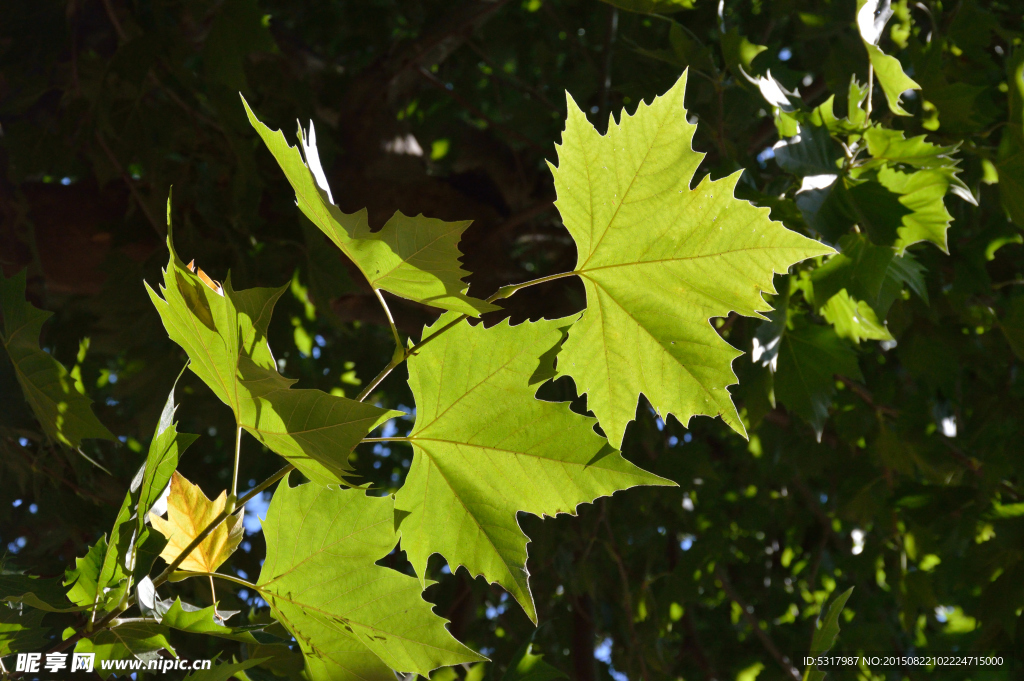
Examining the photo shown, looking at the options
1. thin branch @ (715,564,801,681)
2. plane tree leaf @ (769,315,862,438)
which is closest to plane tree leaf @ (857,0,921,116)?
plane tree leaf @ (769,315,862,438)

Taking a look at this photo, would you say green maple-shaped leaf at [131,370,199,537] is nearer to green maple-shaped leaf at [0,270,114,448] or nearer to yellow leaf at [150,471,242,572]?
yellow leaf at [150,471,242,572]

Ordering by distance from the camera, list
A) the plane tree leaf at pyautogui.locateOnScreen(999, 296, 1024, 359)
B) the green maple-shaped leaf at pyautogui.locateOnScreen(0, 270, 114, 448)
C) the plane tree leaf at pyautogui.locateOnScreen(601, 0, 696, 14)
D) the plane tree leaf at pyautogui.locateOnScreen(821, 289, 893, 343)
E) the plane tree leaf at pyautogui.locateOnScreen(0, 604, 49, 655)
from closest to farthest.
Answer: the plane tree leaf at pyautogui.locateOnScreen(0, 604, 49, 655) → the green maple-shaped leaf at pyautogui.locateOnScreen(0, 270, 114, 448) → the plane tree leaf at pyautogui.locateOnScreen(601, 0, 696, 14) → the plane tree leaf at pyautogui.locateOnScreen(821, 289, 893, 343) → the plane tree leaf at pyautogui.locateOnScreen(999, 296, 1024, 359)

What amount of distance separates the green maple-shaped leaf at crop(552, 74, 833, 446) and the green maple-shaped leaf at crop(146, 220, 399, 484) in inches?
7.4

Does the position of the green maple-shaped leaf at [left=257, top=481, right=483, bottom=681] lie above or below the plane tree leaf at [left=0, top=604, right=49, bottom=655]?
above

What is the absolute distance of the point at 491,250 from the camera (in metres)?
1.85

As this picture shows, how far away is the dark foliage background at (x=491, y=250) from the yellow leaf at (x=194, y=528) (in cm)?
52

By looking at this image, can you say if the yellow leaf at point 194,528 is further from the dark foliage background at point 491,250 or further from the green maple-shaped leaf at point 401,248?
the dark foliage background at point 491,250

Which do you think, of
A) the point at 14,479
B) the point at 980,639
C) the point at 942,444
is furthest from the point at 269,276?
the point at 980,639

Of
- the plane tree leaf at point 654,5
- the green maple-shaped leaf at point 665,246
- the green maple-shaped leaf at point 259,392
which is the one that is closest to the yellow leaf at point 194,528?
the green maple-shaped leaf at point 259,392

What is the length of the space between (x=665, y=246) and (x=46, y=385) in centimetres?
70

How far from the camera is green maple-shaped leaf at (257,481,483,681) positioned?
0.61m

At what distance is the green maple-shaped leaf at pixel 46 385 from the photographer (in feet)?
2.60

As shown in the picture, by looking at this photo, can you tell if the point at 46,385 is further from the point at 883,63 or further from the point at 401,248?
the point at 883,63

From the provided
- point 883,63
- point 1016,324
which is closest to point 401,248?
point 883,63
